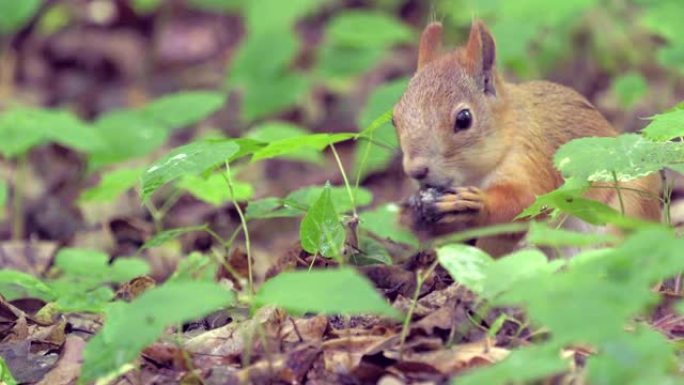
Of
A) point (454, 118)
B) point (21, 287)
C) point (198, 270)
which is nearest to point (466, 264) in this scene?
point (454, 118)

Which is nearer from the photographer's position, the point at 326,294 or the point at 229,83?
the point at 326,294

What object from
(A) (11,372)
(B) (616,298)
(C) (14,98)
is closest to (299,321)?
(A) (11,372)

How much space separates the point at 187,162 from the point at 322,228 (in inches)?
15.2

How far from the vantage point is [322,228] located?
3.36 meters

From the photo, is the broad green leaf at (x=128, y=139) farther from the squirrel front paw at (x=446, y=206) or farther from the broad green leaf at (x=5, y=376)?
the broad green leaf at (x=5, y=376)

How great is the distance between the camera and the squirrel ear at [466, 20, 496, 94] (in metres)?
4.15

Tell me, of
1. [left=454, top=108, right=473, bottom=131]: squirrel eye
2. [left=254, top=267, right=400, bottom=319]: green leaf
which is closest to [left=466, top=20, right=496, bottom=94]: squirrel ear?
[left=454, top=108, right=473, bottom=131]: squirrel eye

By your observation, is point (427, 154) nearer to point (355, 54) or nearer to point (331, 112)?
point (355, 54)

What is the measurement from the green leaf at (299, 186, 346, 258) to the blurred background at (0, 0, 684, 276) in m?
0.90

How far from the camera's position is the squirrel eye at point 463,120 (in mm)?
4000

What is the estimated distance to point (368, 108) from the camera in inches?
223

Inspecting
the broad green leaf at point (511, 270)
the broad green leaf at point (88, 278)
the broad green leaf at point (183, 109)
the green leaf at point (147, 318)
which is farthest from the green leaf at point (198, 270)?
the broad green leaf at point (511, 270)

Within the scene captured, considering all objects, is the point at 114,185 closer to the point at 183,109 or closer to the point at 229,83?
the point at 183,109

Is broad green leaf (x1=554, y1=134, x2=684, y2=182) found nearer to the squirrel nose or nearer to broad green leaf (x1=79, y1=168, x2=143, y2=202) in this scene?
the squirrel nose
